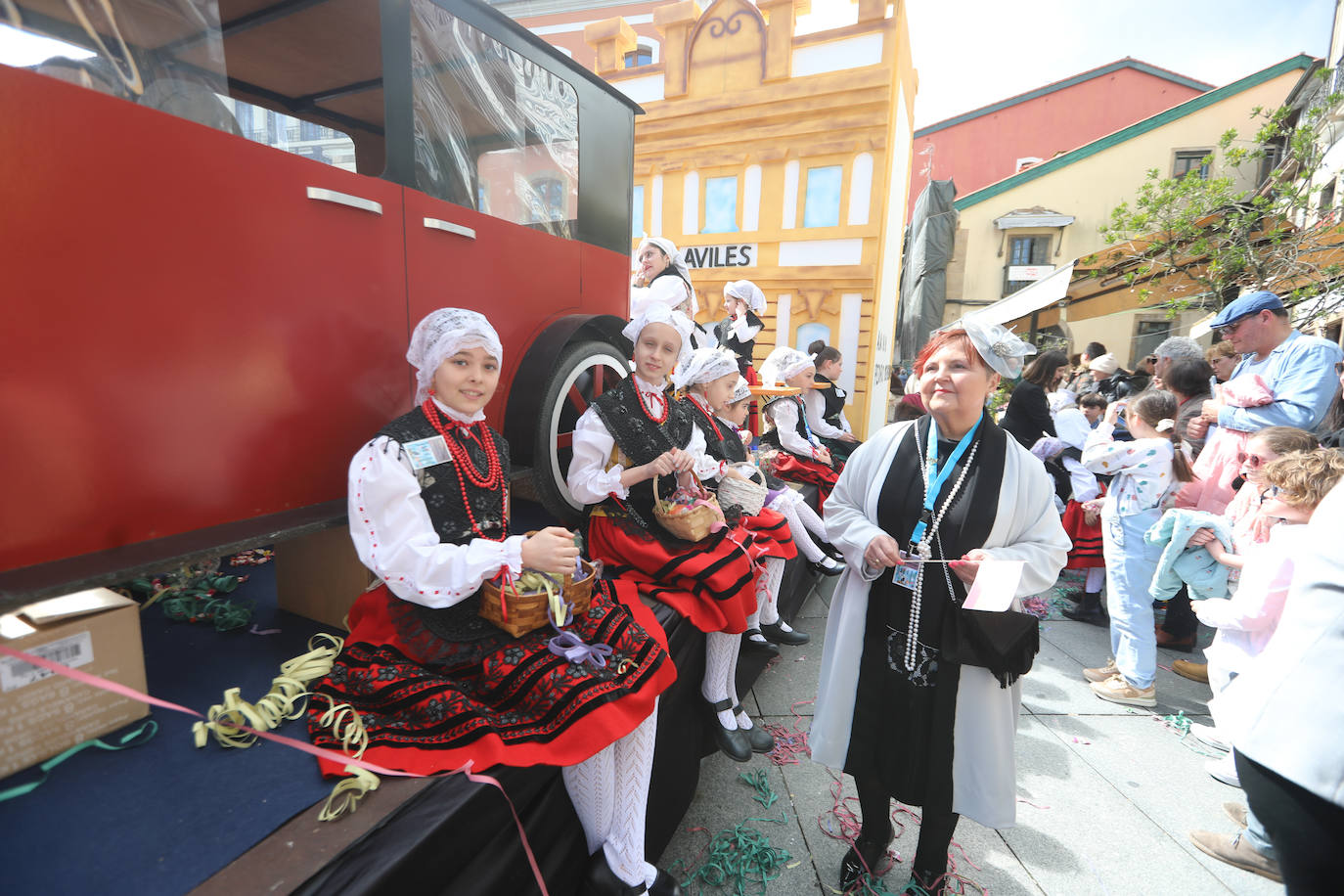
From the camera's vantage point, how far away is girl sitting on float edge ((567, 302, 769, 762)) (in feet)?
8.23

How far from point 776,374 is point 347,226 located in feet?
12.5

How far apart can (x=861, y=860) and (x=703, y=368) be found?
239cm

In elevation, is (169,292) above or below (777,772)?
above

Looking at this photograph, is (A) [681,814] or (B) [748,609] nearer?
(A) [681,814]

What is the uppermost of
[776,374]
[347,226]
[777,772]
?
[347,226]

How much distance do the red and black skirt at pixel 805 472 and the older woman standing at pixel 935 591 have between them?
3.03 metres

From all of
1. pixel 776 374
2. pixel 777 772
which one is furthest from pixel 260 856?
pixel 776 374

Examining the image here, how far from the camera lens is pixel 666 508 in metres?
2.54

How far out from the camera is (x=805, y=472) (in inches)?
197

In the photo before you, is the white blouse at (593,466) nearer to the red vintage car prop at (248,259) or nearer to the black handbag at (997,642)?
the red vintage car prop at (248,259)

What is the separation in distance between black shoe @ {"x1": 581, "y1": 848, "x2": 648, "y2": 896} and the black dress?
806 millimetres

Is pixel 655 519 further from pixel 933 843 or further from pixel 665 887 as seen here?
pixel 933 843

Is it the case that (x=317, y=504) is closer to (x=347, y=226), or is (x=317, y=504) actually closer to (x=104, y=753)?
(x=104, y=753)

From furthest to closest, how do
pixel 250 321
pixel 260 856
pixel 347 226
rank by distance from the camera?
pixel 347 226, pixel 250 321, pixel 260 856
